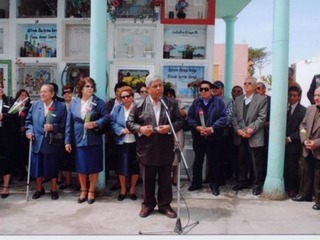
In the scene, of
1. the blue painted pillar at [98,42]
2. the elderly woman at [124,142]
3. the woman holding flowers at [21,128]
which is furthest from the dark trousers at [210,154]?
the woman holding flowers at [21,128]

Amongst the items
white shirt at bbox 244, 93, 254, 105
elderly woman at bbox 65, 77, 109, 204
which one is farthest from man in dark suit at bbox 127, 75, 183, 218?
white shirt at bbox 244, 93, 254, 105

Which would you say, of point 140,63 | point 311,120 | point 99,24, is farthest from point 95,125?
point 311,120

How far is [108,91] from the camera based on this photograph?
6.41 metres

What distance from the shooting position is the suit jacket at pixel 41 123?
4.95 meters

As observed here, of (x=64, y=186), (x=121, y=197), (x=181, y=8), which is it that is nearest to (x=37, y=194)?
(x=64, y=186)

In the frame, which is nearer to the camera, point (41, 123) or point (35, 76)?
point (41, 123)

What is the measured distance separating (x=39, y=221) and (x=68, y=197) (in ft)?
3.08

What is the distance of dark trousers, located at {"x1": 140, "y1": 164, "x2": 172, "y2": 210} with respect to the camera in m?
4.38

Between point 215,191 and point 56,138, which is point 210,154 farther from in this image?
point 56,138

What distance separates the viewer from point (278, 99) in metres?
5.05

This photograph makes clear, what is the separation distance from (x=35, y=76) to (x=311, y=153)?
481cm

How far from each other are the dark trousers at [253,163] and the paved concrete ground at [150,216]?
29 cm

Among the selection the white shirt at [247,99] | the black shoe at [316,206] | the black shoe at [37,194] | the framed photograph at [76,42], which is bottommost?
the black shoe at [37,194]

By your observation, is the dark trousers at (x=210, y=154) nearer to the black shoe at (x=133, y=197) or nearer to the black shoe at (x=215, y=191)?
the black shoe at (x=215, y=191)
